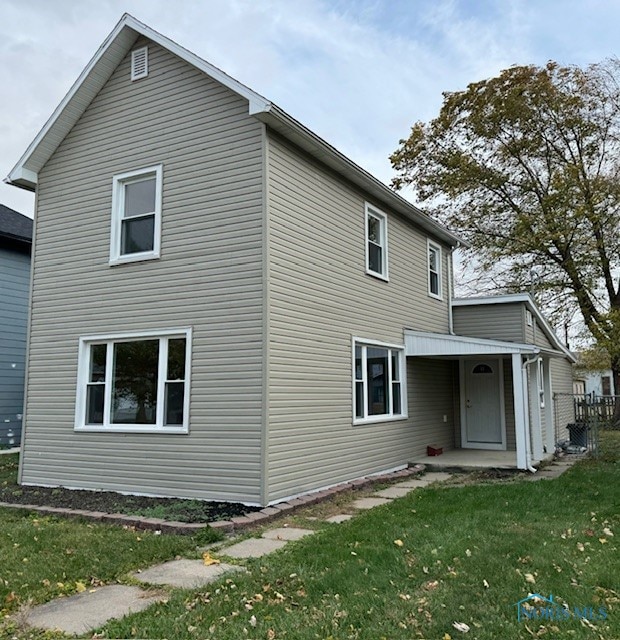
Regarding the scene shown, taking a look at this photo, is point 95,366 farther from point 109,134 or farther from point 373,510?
point 373,510

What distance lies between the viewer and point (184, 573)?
5070mm

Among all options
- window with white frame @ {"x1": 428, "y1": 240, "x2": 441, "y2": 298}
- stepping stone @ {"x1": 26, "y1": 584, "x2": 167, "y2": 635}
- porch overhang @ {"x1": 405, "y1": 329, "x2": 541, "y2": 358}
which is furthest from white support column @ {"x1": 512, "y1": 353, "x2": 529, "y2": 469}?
stepping stone @ {"x1": 26, "y1": 584, "x2": 167, "y2": 635}

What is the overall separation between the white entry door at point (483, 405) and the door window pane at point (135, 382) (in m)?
8.27

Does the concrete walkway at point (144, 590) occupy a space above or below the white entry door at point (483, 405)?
below

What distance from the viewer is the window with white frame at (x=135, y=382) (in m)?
8.52

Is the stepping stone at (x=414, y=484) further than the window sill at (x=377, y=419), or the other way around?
the window sill at (x=377, y=419)

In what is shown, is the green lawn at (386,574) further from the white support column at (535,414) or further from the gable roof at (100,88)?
the gable roof at (100,88)

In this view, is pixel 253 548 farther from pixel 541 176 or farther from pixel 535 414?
pixel 541 176

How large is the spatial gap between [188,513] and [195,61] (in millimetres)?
6349

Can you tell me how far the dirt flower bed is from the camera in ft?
23.5

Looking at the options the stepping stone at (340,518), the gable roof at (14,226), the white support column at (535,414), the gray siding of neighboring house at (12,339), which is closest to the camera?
the stepping stone at (340,518)

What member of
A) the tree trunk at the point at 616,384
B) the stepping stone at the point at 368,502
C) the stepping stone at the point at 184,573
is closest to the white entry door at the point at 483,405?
the stepping stone at the point at 368,502

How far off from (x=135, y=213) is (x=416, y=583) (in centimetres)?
709

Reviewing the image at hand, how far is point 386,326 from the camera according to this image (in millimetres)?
11414
